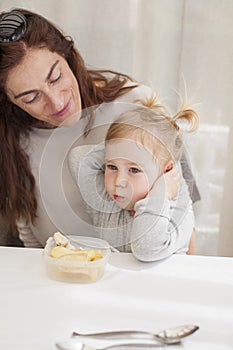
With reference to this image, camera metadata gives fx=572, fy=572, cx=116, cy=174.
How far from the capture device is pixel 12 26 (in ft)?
3.96

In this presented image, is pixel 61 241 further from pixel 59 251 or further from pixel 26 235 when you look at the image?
pixel 26 235

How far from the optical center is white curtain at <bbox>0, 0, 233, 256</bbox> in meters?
1.29

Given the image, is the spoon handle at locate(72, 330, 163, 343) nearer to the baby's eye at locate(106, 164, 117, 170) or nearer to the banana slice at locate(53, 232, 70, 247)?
the banana slice at locate(53, 232, 70, 247)

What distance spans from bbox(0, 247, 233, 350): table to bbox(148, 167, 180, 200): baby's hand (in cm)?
13

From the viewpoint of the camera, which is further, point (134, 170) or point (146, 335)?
point (134, 170)

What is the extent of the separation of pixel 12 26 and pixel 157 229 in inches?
20.6

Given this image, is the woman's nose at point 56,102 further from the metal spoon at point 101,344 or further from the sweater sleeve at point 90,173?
the metal spoon at point 101,344

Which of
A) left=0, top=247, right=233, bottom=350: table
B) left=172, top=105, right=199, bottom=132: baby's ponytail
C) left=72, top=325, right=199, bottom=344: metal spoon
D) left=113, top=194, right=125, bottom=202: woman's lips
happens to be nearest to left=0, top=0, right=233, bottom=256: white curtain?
left=172, top=105, right=199, bottom=132: baby's ponytail

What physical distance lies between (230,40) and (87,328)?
744 mm

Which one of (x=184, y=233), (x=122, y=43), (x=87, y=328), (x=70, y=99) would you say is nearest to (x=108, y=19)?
(x=122, y=43)

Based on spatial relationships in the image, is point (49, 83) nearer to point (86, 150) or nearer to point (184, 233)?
point (86, 150)

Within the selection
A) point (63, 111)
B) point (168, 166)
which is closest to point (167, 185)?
point (168, 166)

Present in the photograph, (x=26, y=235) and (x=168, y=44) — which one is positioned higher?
(x=168, y=44)

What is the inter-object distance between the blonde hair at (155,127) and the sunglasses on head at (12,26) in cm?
28
